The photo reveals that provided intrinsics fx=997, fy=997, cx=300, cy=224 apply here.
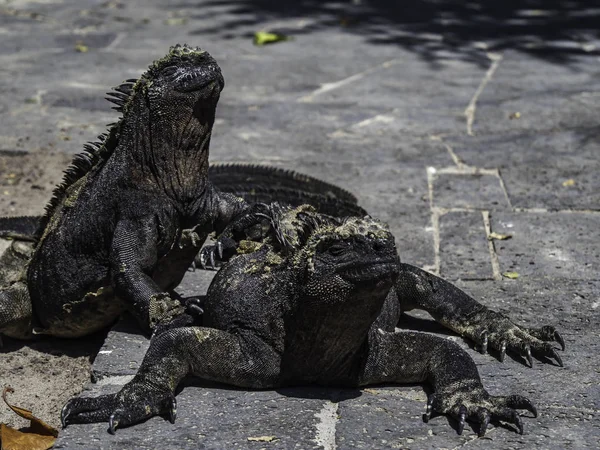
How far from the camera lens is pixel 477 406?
394cm

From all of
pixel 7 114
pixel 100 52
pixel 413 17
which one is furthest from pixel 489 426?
pixel 413 17

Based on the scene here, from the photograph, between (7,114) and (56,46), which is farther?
(56,46)

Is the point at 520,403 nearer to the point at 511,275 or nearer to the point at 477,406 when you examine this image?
the point at 477,406

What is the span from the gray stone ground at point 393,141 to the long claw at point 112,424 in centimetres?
3

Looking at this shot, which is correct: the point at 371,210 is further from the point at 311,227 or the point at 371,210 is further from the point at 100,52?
the point at 100,52

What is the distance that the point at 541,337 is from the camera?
4.72 m

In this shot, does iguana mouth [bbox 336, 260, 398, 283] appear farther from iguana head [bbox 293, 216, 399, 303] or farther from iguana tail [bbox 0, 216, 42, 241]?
iguana tail [bbox 0, 216, 42, 241]

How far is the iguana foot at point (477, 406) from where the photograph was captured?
391 cm

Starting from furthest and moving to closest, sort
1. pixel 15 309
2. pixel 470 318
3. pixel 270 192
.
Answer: pixel 270 192 < pixel 15 309 < pixel 470 318

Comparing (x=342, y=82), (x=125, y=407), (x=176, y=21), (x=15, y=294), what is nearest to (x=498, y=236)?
(x=15, y=294)

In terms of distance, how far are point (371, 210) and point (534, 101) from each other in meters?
3.14

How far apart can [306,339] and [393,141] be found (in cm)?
455

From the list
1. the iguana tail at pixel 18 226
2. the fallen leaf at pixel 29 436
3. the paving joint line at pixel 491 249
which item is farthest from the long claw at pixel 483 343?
the iguana tail at pixel 18 226

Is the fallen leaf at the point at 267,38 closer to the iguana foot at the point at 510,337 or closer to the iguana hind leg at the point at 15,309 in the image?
the iguana hind leg at the point at 15,309
